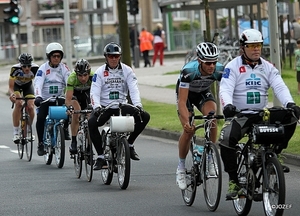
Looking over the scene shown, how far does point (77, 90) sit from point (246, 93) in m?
5.36

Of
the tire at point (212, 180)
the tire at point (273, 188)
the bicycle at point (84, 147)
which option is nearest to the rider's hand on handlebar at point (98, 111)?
the bicycle at point (84, 147)

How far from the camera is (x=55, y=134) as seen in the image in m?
16.3

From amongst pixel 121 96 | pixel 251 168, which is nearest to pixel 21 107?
pixel 121 96

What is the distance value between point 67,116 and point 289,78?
17.2 m

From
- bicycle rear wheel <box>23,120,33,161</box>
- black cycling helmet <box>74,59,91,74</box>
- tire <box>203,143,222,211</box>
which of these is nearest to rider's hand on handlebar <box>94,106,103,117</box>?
black cycling helmet <box>74,59,91,74</box>

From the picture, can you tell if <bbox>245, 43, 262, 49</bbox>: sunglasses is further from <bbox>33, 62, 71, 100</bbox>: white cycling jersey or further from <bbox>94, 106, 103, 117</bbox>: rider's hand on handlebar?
<bbox>33, 62, 71, 100</bbox>: white cycling jersey

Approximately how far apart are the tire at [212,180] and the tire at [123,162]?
77.2 inches

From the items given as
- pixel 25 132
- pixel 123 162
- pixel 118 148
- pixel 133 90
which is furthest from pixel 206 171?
pixel 25 132

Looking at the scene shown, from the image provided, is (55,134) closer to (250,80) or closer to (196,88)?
(196,88)

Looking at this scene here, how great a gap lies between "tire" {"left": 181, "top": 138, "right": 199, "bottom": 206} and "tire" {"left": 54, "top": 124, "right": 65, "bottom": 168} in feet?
13.6

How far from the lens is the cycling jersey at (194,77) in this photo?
11398mm

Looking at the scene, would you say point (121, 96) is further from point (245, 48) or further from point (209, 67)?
point (245, 48)

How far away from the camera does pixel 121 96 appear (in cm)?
1380

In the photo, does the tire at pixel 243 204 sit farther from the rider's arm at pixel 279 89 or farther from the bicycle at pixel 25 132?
the bicycle at pixel 25 132
